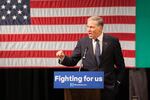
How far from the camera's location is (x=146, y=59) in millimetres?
4262

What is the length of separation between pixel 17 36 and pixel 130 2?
146 centimetres

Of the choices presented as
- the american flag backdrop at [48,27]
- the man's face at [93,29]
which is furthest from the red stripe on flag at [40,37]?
the man's face at [93,29]

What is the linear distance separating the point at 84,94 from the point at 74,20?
1.90m

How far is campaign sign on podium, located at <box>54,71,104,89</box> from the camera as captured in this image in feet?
8.74

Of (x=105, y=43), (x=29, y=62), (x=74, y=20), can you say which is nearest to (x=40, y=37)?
(x=29, y=62)

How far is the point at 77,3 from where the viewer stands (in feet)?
14.4

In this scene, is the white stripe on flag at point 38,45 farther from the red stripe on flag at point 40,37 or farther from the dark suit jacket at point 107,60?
the dark suit jacket at point 107,60

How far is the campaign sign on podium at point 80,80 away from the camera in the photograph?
2664mm

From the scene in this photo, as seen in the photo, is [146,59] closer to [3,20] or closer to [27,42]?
[27,42]

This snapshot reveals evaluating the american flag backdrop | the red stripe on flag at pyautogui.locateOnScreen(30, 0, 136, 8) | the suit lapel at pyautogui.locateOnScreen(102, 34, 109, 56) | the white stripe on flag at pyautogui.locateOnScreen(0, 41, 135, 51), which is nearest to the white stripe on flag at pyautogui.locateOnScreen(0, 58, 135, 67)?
the american flag backdrop

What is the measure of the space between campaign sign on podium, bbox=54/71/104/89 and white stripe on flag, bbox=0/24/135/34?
1.69 meters

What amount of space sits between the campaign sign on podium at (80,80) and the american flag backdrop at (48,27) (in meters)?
1.66

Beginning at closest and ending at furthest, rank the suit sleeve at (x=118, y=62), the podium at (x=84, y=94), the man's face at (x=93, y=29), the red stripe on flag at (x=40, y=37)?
the podium at (x=84, y=94) → the man's face at (x=93, y=29) → the suit sleeve at (x=118, y=62) → the red stripe on flag at (x=40, y=37)

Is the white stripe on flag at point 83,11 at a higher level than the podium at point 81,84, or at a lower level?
higher
